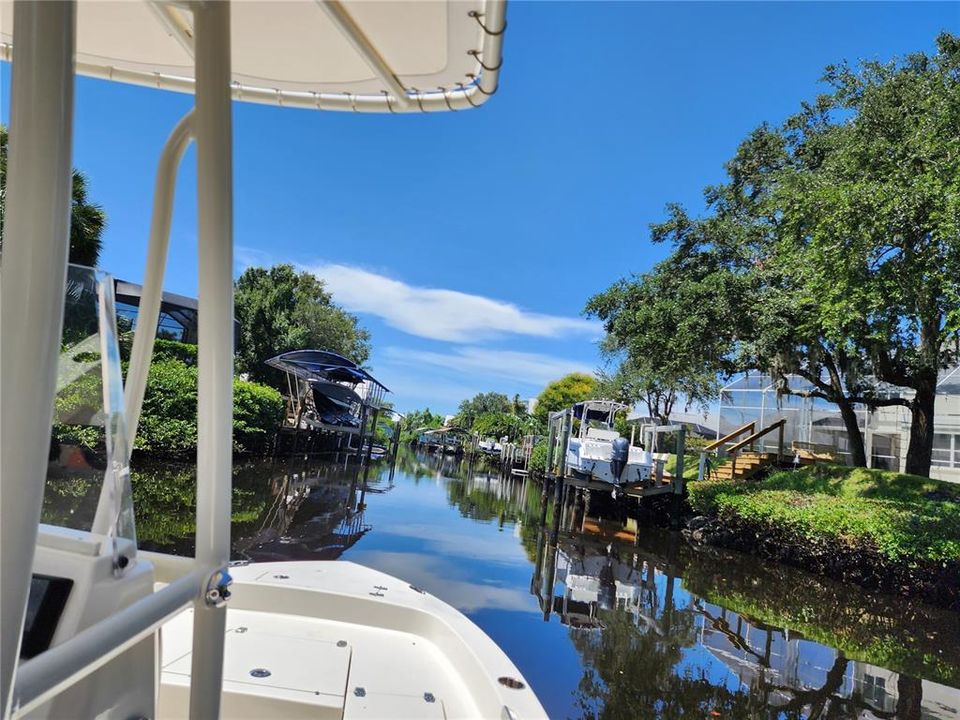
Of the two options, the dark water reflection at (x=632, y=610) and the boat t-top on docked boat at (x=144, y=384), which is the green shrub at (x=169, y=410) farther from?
the boat t-top on docked boat at (x=144, y=384)

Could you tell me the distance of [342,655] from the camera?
8.21 ft

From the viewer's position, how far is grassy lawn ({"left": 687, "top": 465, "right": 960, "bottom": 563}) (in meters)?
8.35

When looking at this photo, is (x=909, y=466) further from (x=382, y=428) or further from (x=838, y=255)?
(x=382, y=428)

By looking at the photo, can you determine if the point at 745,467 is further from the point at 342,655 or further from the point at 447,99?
the point at 447,99

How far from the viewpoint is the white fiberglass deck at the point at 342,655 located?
2.10 m

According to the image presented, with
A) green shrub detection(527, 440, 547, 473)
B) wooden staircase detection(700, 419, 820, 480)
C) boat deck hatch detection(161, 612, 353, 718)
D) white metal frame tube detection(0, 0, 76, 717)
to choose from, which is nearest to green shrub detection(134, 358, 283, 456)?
boat deck hatch detection(161, 612, 353, 718)

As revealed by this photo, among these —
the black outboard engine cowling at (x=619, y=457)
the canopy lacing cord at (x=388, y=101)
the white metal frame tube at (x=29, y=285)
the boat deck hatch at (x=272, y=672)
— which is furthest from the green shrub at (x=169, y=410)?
the white metal frame tube at (x=29, y=285)

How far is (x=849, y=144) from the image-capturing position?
1109 cm

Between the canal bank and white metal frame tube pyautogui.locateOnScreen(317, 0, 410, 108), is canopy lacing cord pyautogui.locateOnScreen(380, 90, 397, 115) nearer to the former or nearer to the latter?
white metal frame tube pyautogui.locateOnScreen(317, 0, 410, 108)

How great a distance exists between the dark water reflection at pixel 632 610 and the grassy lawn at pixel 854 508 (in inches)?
30.5

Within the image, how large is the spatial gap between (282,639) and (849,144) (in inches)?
503

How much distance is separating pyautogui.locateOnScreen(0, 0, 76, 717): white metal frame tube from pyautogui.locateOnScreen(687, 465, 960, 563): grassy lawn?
1032 centimetres

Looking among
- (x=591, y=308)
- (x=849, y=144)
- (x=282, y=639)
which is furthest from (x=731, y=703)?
(x=591, y=308)

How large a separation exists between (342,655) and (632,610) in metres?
5.28
